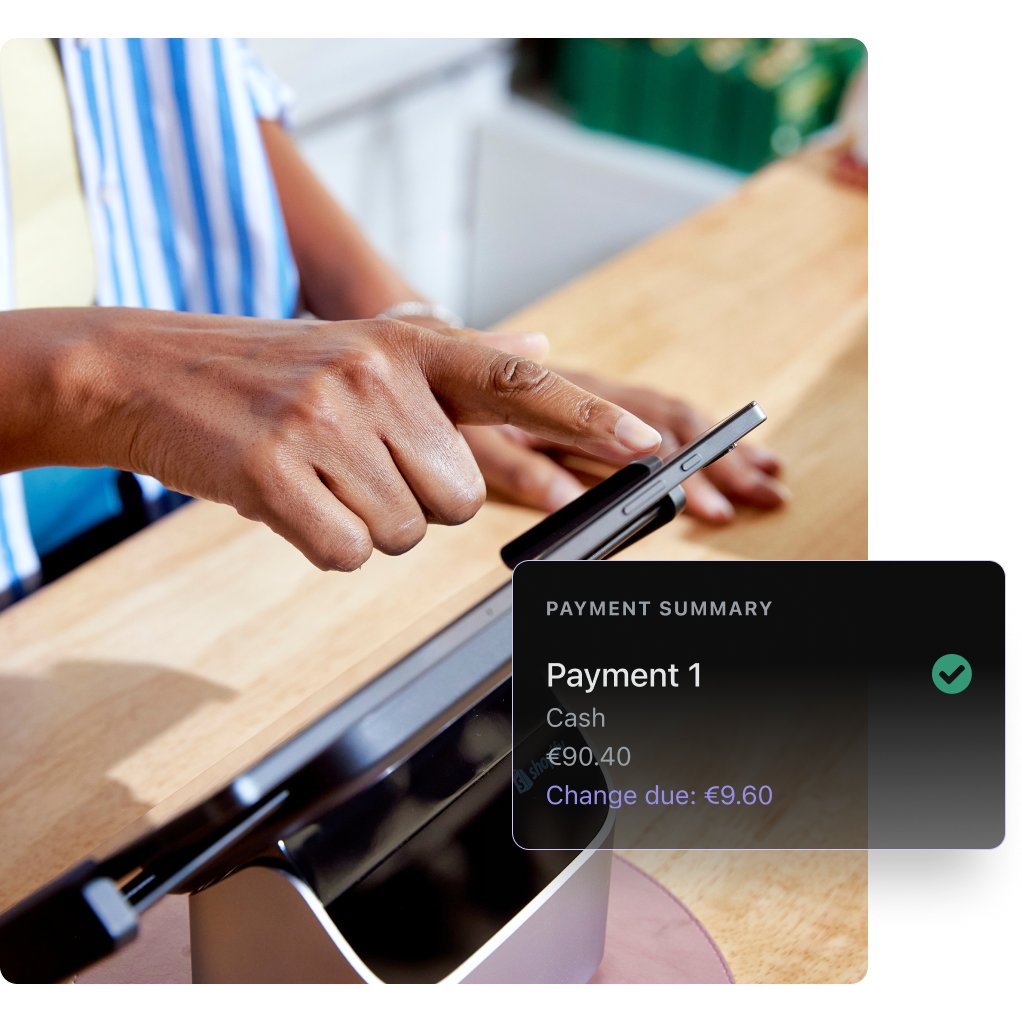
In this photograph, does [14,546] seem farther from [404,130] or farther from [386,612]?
[404,130]

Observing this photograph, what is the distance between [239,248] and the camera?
2.41ft

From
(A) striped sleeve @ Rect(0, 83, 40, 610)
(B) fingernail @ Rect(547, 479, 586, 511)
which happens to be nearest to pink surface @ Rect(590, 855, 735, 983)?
(B) fingernail @ Rect(547, 479, 586, 511)

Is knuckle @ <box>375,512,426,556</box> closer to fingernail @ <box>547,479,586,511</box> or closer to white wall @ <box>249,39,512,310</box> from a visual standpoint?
fingernail @ <box>547,479,586,511</box>

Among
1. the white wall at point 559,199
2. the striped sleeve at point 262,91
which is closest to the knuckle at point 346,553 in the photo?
the striped sleeve at point 262,91

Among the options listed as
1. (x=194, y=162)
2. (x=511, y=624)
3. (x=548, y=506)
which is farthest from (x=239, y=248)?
(x=511, y=624)

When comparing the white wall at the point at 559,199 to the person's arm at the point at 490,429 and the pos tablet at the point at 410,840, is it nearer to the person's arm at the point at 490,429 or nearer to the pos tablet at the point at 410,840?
the person's arm at the point at 490,429

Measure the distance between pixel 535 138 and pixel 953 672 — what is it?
4.35 ft

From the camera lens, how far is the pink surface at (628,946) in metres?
0.36

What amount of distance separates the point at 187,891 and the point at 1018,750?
0.29 m

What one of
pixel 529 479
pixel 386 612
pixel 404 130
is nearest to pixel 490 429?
pixel 529 479

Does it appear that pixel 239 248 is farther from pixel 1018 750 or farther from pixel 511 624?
pixel 1018 750

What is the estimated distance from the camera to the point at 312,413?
29 cm

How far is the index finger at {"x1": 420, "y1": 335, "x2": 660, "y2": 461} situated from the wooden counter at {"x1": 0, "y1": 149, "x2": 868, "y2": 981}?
0.10 meters

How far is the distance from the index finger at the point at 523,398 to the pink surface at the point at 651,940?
0.19 meters
